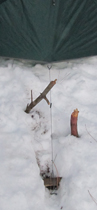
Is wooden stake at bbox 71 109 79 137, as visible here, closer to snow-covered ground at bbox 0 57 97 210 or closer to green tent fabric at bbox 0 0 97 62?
snow-covered ground at bbox 0 57 97 210

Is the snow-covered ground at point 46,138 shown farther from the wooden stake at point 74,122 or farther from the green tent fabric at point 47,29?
the green tent fabric at point 47,29

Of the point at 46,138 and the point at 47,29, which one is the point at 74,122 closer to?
the point at 46,138

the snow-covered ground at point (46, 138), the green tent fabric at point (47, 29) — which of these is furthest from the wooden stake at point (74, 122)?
the green tent fabric at point (47, 29)

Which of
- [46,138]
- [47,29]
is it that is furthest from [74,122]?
[47,29]

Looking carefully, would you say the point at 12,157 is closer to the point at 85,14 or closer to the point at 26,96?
the point at 26,96

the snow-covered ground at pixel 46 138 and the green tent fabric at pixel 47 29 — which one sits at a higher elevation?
the green tent fabric at pixel 47 29

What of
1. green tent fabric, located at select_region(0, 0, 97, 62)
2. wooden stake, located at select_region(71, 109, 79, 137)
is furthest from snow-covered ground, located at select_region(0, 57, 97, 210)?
green tent fabric, located at select_region(0, 0, 97, 62)
